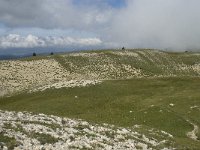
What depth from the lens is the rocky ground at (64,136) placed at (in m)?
31.8

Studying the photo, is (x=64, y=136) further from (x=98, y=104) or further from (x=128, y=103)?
(x=98, y=104)

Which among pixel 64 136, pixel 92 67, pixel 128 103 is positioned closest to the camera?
pixel 64 136

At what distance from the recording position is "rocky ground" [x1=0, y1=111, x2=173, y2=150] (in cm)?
3179

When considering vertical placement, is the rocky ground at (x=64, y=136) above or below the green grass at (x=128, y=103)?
above

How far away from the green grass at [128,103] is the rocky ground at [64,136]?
12989 mm

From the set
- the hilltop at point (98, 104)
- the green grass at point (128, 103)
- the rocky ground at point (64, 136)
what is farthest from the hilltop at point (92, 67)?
the rocky ground at point (64, 136)

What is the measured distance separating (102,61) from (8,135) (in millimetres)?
133495

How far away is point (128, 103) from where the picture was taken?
7356 cm

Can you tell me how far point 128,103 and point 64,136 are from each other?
128 ft

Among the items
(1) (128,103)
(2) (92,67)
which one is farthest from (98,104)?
(2) (92,67)

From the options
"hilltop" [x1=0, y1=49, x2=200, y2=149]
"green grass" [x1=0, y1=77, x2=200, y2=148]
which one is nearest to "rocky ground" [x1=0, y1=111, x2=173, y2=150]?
"hilltop" [x1=0, y1=49, x2=200, y2=149]

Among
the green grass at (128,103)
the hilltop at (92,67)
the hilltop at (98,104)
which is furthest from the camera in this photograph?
the hilltop at (92,67)

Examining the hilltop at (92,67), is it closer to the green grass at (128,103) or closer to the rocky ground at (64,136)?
the green grass at (128,103)

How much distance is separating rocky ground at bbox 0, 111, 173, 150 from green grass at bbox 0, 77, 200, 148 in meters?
13.0
